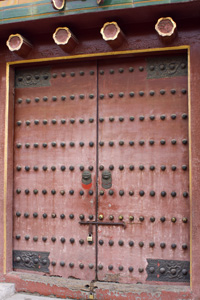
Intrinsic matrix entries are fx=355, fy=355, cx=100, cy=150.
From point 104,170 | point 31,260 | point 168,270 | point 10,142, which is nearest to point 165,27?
point 104,170

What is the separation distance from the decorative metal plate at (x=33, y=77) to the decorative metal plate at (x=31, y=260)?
182cm

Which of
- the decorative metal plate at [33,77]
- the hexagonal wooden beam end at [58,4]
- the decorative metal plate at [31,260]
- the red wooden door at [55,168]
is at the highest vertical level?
the hexagonal wooden beam end at [58,4]

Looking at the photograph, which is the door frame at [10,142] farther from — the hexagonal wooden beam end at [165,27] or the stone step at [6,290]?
the hexagonal wooden beam end at [165,27]

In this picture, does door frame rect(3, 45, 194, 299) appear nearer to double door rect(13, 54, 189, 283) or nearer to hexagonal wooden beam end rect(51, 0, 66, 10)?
double door rect(13, 54, 189, 283)

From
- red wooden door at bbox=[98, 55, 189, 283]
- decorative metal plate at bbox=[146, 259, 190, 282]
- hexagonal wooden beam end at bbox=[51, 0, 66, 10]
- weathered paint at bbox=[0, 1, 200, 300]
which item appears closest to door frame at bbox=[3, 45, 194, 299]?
weathered paint at bbox=[0, 1, 200, 300]

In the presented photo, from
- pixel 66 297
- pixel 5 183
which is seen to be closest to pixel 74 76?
pixel 5 183

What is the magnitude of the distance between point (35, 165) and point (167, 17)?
1992 millimetres

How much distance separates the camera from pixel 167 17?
3160 millimetres

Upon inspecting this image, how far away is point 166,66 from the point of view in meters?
Answer: 3.55

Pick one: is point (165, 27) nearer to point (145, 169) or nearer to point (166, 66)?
point (166, 66)

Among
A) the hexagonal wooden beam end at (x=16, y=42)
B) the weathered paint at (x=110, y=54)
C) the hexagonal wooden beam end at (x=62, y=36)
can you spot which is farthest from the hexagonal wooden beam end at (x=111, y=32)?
the hexagonal wooden beam end at (x=16, y=42)

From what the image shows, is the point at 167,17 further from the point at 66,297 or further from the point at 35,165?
the point at 66,297

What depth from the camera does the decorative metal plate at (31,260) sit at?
3.71m

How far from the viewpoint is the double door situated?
135 inches
